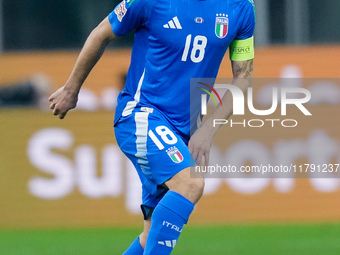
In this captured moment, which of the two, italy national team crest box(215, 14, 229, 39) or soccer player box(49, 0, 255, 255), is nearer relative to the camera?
soccer player box(49, 0, 255, 255)

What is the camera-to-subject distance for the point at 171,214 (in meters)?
4.55

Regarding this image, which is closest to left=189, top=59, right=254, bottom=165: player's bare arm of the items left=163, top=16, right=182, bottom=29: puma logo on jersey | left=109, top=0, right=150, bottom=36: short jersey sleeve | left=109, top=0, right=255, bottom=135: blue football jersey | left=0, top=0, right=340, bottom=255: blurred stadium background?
left=109, top=0, right=255, bottom=135: blue football jersey

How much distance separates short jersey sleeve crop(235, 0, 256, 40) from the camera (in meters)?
4.92

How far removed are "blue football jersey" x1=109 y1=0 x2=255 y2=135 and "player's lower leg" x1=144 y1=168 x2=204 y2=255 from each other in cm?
46

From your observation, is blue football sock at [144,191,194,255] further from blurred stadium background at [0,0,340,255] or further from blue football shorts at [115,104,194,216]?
→ blurred stadium background at [0,0,340,255]

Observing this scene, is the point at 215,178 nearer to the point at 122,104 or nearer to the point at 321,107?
the point at 321,107

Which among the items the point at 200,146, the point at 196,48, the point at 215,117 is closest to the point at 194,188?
the point at 200,146

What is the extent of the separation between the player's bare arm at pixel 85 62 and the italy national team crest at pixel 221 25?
23.4 inches

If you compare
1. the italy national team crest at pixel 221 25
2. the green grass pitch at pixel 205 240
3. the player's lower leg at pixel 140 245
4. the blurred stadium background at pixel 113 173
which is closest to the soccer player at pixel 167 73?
the italy national team crest at pixel 221 25

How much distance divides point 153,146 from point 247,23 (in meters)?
0.92

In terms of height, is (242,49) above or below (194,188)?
above

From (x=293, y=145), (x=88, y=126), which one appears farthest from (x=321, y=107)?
(x=88, y=126)

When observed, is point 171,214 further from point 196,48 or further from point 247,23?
point 247,23

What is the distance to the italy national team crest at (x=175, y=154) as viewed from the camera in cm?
466
